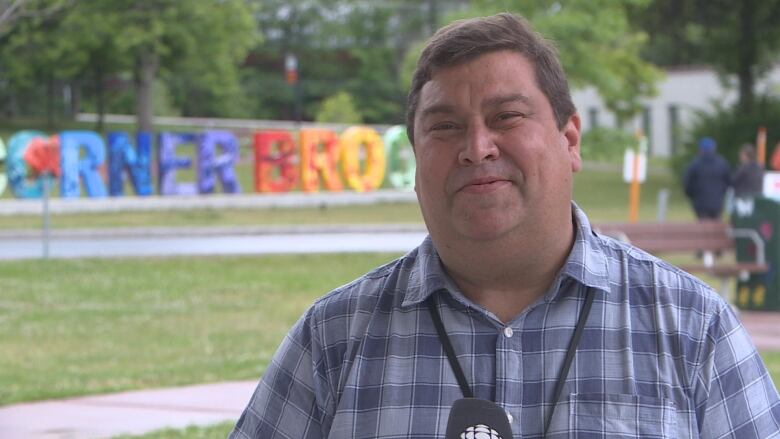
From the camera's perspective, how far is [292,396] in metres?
2.43

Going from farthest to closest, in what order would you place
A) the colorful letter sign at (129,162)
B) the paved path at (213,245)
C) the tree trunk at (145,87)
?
the tree trunk at (145,87) → the colorful letter sign at (129,162) → the paved path at (213,245)

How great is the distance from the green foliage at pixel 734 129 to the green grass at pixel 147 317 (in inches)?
775

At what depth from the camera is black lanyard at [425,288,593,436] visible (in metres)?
2.27

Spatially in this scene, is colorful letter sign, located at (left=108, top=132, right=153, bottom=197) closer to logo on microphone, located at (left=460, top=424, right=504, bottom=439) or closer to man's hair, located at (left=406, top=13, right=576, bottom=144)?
man's hair, located at (left=406, top=13, right=576, bottom=144)

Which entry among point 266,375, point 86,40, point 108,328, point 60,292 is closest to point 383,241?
point 60,292

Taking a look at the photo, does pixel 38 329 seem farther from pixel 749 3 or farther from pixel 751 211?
pixel 749 3

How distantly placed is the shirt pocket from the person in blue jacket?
18.0 metres

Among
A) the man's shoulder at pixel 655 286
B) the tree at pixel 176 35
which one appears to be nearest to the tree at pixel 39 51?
the tree at pixel 176 35

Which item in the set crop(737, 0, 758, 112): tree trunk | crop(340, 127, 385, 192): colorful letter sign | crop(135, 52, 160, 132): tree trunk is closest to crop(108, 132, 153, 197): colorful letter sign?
crop(340, 127, 385, 192): colorful letter sign

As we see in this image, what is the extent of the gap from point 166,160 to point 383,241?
34.3 ft

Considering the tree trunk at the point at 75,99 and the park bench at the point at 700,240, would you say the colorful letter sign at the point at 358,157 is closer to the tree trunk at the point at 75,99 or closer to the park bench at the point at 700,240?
the park bench at the point at 700,240

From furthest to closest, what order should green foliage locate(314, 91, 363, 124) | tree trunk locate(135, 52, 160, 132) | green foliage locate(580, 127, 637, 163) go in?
green foliage locate(314, 91, 363, 124) → tree trunk locate(135, 52, 160, 132) → green foliage locate(580, 127, 637, 163)

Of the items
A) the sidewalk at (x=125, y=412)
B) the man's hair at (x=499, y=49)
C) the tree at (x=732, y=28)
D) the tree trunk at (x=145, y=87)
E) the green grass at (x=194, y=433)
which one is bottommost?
the sidewalk at (x=125, y=412)

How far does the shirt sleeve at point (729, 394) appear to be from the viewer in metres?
2.28
